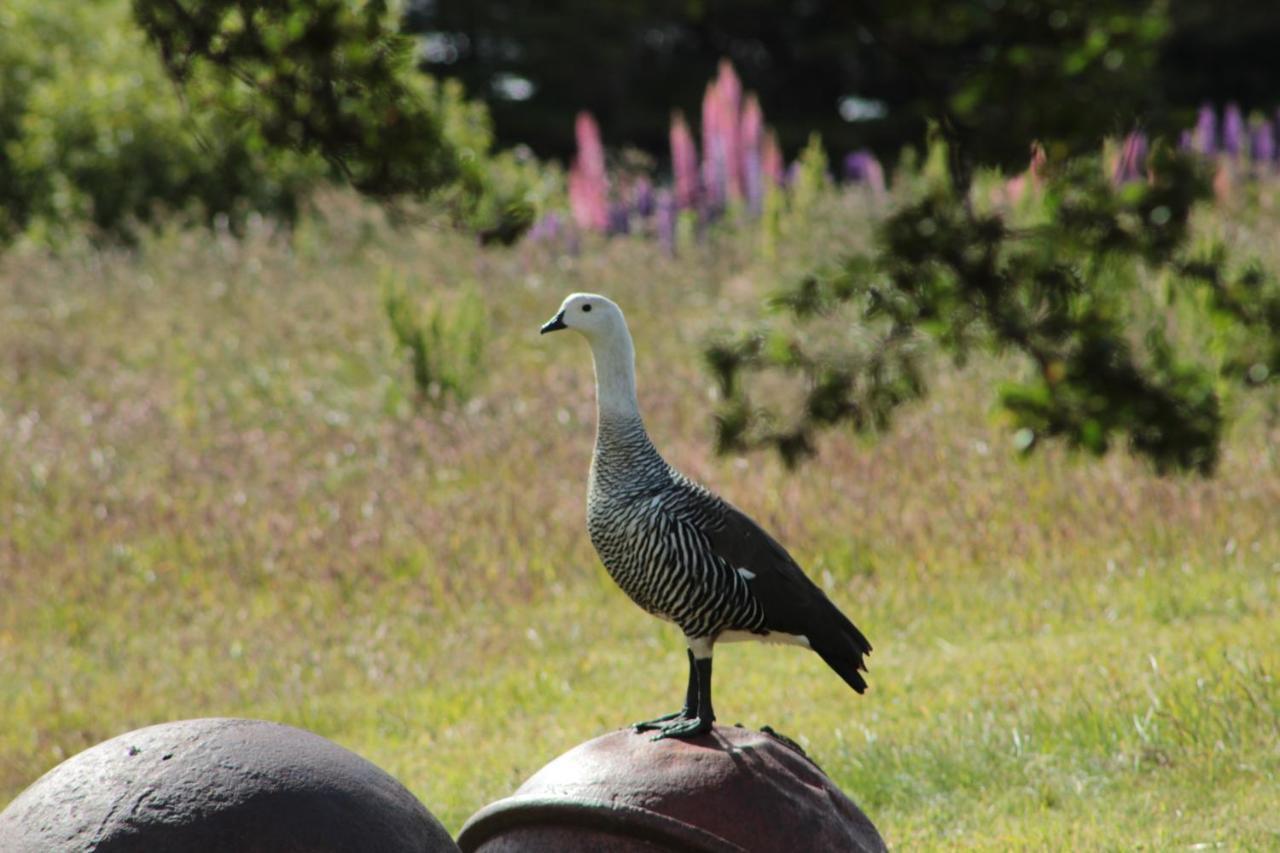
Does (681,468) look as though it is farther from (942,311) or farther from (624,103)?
(624,103)

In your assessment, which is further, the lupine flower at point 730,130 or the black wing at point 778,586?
the lupine flower at point 730,130

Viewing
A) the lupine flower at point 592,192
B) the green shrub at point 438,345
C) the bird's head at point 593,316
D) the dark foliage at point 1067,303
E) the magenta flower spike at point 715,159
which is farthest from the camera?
the lupine flower at point 592,192

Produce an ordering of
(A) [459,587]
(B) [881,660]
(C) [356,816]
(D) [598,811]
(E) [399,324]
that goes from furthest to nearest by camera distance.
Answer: (E) [399,324], (A) [459,587], (B) [881,660], (D) [598,811], (C) [356,816]

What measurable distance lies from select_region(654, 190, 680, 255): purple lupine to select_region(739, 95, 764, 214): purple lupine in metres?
0.84

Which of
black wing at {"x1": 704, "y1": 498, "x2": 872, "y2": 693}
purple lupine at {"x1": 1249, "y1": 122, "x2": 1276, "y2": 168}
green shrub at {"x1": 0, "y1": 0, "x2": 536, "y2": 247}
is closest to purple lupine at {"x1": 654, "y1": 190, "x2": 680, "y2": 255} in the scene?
green shrub at {"x1": 0, "y1": 0, "x2": 536, "y2": 247}

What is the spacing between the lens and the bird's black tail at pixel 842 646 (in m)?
5.54

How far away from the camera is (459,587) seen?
10562 millimetres

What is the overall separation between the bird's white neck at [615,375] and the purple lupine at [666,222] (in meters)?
11.4

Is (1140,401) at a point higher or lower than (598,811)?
higher

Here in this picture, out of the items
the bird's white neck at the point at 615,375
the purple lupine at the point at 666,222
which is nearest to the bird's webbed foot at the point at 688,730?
the bird's white neck at the point at 615,375

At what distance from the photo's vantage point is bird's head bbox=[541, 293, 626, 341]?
18.0 feet

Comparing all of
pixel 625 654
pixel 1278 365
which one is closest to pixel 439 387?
pixel 625 654

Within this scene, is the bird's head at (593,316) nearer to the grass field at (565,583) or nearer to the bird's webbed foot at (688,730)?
the bird's webbed foot at (688,730)

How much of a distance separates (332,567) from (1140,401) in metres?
7.58
